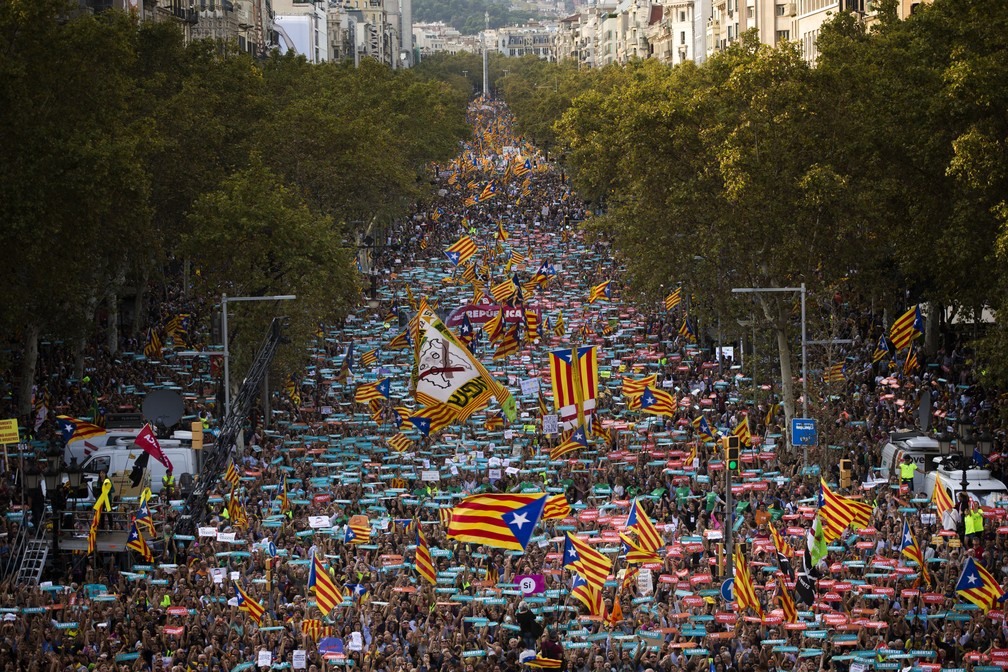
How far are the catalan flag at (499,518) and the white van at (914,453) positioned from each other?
41.7 feet

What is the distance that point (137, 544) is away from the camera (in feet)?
104

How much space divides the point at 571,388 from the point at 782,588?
12074mm

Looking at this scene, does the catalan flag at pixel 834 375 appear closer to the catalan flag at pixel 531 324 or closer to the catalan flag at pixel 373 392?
the catalan flag at pixel 531 324

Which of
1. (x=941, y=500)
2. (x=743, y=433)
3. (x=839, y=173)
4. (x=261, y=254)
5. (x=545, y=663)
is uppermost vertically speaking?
(x=839, y=173)

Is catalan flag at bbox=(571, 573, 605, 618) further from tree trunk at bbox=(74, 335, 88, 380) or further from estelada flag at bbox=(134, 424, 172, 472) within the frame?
tree trunk at bbox=(74, 335, 88, 380)

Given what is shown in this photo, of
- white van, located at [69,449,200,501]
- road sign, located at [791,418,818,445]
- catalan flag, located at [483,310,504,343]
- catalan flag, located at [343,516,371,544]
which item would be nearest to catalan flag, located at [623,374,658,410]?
road sign, located at [791,418,818,445]

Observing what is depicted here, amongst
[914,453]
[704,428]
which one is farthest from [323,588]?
[704,428]

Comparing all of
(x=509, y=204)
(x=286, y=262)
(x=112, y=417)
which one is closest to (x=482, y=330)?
(x=286, y=262)

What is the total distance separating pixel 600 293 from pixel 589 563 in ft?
137

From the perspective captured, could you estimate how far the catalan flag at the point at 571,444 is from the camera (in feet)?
132

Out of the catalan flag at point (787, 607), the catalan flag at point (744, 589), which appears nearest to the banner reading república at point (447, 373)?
the catalan flag at point (744, 589)

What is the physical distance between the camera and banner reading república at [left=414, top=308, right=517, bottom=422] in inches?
1563

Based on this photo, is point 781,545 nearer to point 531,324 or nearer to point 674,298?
point 531,324

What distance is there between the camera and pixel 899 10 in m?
83.6
